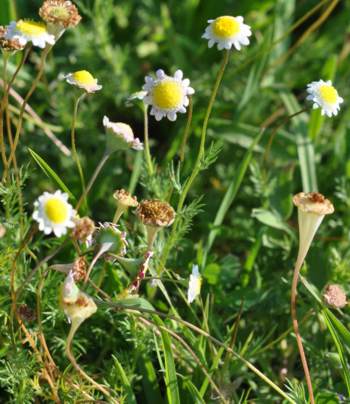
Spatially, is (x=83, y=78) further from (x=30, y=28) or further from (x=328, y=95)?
(x=328, y=95)

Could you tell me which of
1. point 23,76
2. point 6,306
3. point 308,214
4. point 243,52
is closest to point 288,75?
point 243,52

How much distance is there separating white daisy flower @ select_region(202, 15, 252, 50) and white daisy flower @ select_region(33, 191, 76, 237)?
45 cm

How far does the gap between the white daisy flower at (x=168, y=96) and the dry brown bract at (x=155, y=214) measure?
0.68 ft

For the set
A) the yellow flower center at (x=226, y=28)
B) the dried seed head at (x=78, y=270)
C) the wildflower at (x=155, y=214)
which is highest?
the yellow flower center at (x=226, y=28)

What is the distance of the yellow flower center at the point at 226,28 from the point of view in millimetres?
1301

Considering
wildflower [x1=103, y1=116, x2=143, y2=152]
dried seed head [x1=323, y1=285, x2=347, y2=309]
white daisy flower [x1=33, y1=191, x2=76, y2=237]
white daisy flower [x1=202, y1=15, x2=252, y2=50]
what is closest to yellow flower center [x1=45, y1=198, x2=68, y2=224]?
white daisy flower [x1=33, y1=191, x2=76, y2=237]

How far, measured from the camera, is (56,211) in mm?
1048

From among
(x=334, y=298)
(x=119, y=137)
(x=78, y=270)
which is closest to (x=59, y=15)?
(x=119, y=137)

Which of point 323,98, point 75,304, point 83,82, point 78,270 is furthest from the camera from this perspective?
point 323,98

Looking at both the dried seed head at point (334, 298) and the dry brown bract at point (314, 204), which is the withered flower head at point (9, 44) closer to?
the dry brown bract at point (314, 204)

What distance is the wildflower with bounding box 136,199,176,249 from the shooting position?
45.1 inches

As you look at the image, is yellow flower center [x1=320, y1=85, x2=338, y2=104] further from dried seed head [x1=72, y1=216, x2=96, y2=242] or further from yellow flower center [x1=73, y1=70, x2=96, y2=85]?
dried seed head [x1=72, y1=216, x2=96, y2=242]

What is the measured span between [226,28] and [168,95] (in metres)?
0.17

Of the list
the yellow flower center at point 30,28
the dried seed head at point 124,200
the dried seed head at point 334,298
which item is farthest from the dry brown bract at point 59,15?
the dried seed head at point 334,298
